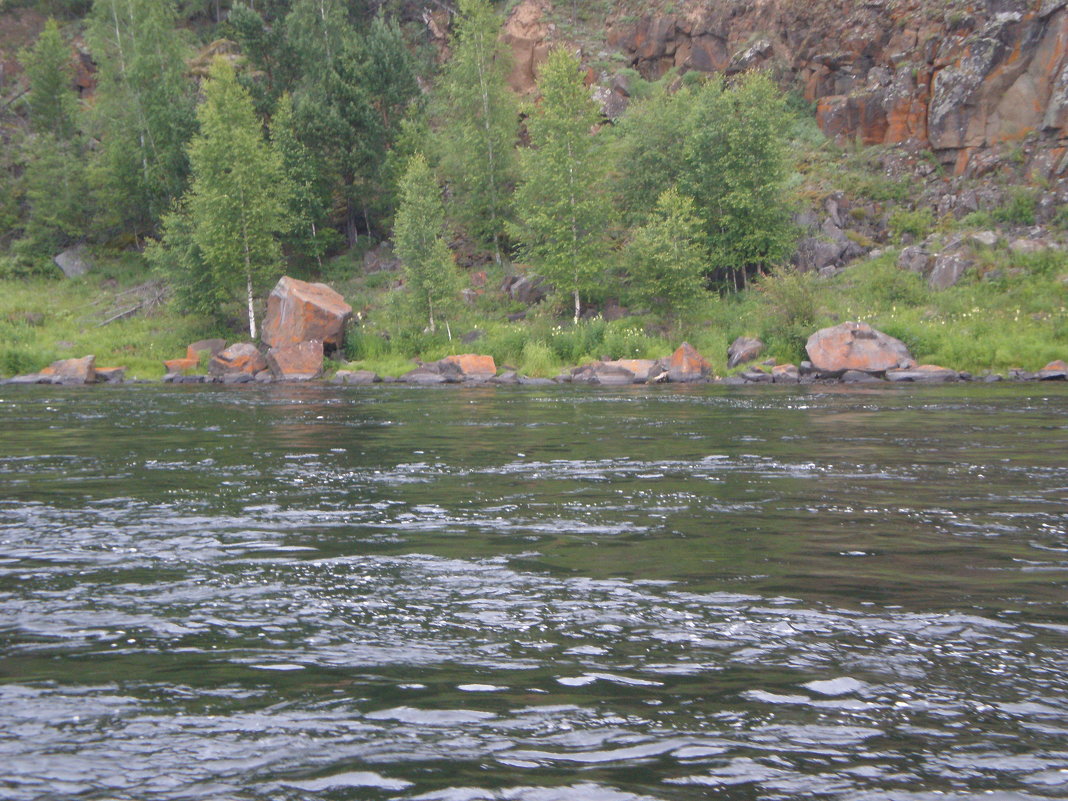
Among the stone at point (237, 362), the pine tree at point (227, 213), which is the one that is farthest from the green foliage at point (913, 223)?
the pine tree at point (227, 213)

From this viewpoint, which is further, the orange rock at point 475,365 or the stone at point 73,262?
the stone at point 73,262

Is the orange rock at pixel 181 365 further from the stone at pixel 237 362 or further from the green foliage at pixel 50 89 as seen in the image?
the green foliage at pixel 50 89

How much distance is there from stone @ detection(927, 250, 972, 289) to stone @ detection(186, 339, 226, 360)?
30.7 m

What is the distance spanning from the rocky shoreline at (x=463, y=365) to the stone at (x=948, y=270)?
6.65m

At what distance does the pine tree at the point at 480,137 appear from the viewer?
50594mm

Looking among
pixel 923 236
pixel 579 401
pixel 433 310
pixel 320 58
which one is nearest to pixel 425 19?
pixel 320 58

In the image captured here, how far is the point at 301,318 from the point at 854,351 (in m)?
22.3

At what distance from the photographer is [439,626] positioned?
20.9 ft

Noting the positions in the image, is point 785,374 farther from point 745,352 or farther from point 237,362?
point 237,362

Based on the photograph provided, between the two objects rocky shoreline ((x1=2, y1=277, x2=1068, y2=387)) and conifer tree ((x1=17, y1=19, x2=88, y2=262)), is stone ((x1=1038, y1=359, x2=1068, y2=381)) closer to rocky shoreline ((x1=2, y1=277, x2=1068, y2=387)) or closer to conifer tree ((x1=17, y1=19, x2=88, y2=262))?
rocky shoreline ((x1=2, y1=277, x2=1068, y2=387))

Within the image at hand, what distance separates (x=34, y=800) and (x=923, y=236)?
45.5 metres

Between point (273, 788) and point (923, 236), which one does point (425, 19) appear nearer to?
point (923, 236)

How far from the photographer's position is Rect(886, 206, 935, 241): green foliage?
145 ft

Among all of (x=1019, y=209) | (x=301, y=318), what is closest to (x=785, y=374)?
(x=1019, y=209)
